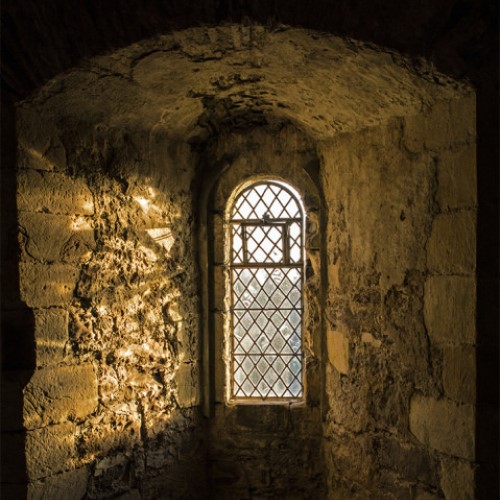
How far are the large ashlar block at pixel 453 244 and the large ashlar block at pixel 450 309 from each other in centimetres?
5

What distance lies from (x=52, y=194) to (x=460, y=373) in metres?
2.02

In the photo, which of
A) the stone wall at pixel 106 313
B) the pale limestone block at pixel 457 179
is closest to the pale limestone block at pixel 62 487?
the stone wall at pixel 106 313

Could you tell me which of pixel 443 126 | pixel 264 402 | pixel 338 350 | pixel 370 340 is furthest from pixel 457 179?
pixel 264 402

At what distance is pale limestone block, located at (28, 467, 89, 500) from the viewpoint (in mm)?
2610

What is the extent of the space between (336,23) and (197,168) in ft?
5.80

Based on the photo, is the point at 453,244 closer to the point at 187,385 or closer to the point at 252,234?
the point at 252,234

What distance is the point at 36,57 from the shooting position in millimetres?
2350

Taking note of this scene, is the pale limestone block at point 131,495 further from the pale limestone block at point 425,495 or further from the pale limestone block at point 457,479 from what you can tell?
the pale limestone block at point 457,479

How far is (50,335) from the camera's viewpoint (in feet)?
8.95

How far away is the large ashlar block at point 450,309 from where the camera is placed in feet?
7.86

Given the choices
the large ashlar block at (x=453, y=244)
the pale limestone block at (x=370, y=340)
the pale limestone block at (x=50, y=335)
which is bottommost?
the pale limestone block at (x=370, y=340)

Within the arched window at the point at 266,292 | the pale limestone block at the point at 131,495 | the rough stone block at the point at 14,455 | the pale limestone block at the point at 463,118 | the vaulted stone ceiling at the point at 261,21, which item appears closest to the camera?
the vaulted stone ceiling at the point at 261,21

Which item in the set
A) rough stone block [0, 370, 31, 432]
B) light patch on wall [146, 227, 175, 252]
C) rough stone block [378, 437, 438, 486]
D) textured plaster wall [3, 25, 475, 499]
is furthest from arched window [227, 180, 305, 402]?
rough stone block [0, 370, 31, 432]

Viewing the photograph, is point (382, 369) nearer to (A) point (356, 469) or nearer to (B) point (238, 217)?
(A) point (356, 469)
